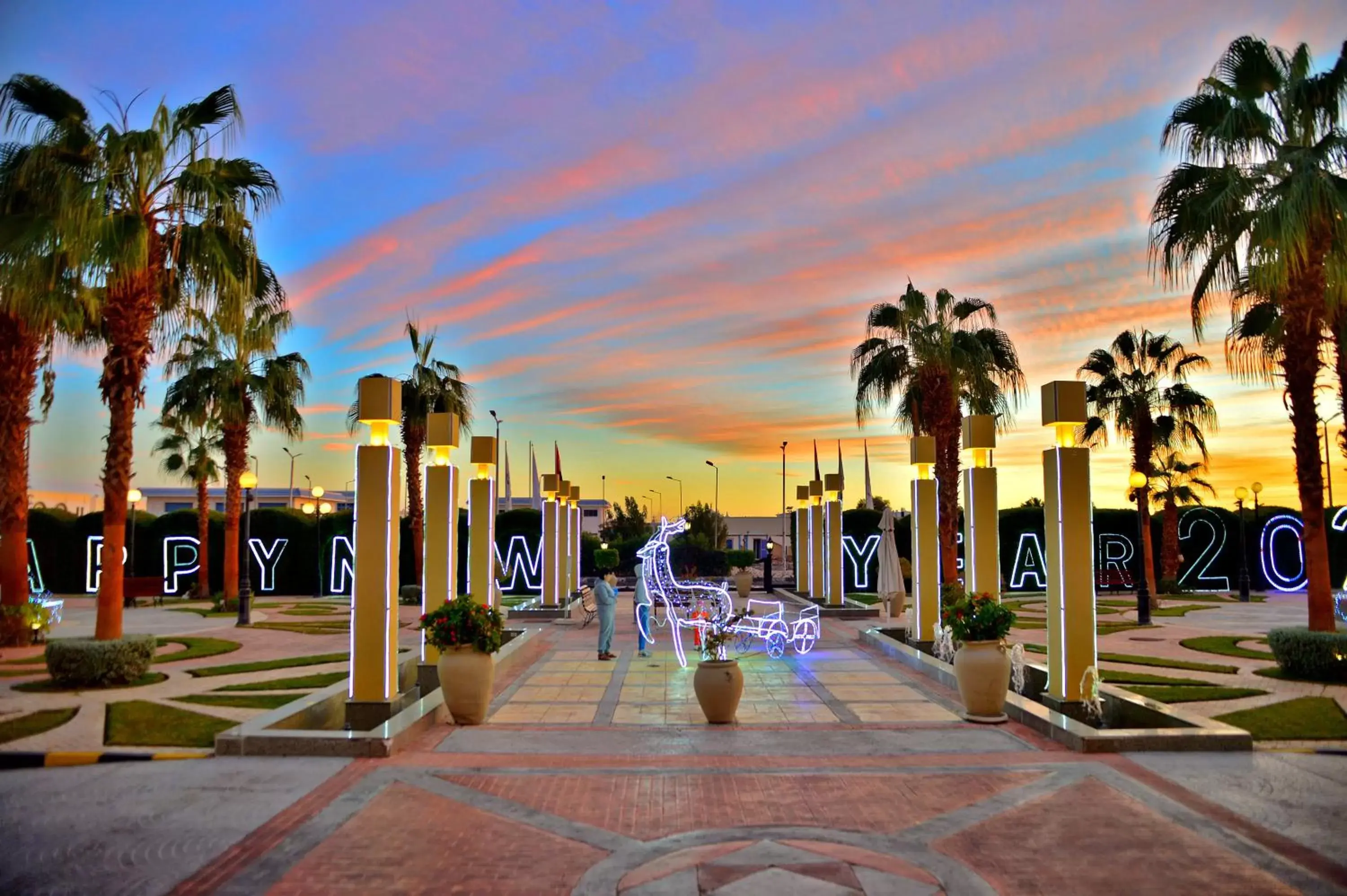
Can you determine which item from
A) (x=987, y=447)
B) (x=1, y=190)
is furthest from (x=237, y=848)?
(x=1, y=190)

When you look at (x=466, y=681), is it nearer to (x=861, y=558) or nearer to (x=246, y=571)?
(x=246, y=571)

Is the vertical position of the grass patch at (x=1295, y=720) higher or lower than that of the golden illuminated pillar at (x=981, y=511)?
lower

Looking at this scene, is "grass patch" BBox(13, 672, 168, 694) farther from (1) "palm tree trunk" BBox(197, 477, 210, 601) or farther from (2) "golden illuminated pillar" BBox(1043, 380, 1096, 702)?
(1) "palm tree trunk" BBox(197, 477, 210, 601)

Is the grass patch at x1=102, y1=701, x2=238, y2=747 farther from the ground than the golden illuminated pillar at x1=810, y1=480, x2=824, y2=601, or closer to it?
closer to it

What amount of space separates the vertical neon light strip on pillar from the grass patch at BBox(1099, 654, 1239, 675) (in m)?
12.1

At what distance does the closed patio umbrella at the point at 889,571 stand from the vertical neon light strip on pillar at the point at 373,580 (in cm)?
1417

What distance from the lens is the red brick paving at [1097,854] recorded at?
5.84m

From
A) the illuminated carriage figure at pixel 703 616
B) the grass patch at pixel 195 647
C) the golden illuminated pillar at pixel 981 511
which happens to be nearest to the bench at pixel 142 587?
→ the grass patch at pixel 195 647

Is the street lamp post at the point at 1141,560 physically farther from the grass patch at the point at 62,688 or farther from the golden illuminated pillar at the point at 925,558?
the grass patch at the point at 62,688

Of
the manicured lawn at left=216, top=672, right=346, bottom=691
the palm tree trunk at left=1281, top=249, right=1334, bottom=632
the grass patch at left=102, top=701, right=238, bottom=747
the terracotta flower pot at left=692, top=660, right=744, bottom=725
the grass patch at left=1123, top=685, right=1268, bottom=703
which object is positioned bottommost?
the grass patch at left=1123, top=685, right=1268, bottom=703

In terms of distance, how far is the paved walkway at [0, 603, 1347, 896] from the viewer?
597 centimetres

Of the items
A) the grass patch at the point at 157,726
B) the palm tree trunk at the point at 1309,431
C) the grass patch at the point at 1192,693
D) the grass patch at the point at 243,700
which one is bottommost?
the grass patch at the point at 1192,693

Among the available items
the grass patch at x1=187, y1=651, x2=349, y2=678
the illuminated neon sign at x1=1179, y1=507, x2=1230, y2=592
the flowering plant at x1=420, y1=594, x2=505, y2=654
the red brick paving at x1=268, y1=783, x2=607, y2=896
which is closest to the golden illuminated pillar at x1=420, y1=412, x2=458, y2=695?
the flowering plant at x1=420, y1=594, x2=505, y2=654

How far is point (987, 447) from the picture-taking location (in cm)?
1502
